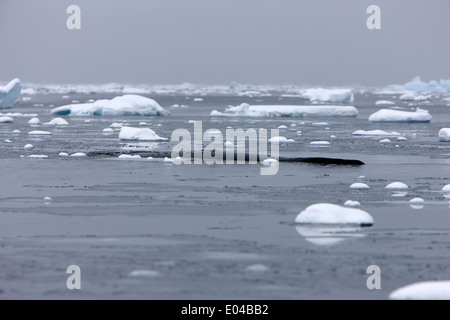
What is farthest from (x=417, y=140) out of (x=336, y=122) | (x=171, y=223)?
(x=171, y=223)

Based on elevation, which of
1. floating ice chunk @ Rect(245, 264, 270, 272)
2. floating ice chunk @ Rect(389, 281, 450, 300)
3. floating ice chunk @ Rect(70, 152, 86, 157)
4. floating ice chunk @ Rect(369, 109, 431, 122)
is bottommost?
floating ice chunk @ Rect(389, 281, 450, 300)

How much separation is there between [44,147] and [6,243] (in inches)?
350

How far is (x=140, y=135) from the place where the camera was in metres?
17.1

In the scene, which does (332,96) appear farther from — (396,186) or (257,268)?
(257,268)

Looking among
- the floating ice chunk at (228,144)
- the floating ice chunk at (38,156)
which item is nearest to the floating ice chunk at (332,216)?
the floating ice chunk at (38,156)

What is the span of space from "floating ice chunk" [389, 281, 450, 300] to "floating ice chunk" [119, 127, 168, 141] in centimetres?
1171

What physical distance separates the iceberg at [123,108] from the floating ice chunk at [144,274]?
21.2 m

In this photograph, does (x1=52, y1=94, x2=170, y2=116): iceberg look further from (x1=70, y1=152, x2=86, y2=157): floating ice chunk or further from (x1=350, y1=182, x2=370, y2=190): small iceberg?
(x1=350, y1=182, x2=370, y2=190): small iceberg

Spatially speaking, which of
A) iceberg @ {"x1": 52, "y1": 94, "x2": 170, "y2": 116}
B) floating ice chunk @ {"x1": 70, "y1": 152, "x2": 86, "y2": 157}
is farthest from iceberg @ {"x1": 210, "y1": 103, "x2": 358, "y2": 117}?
floating ice chunk @ {"x1": 70, "y1": 152, "x2": 86, "y2": 157}

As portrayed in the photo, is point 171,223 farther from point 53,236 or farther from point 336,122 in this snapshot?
point 336,122

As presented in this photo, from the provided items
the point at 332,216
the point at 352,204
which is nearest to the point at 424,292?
the point at 332,216

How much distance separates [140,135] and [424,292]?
12216 millimetres

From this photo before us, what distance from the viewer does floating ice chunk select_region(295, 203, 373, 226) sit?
25.4ft

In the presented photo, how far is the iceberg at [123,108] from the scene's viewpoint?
27.3 metres
